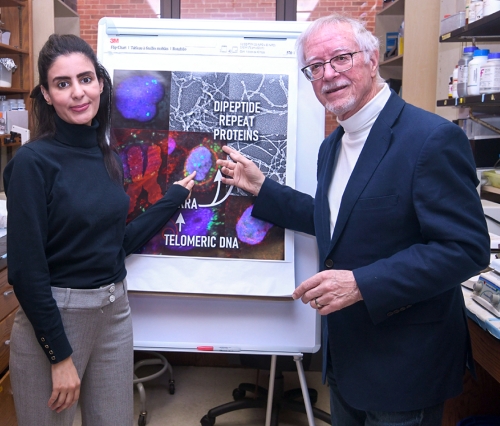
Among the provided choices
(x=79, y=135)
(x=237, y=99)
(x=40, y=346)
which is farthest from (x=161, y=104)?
(x=40, y=346)

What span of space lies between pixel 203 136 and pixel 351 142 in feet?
1.92

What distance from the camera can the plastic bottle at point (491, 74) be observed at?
81.9 inches

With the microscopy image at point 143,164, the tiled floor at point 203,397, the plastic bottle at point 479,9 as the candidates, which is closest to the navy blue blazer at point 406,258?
the microscopy image at point 143,164

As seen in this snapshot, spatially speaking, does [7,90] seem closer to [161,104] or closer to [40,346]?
[161,104]

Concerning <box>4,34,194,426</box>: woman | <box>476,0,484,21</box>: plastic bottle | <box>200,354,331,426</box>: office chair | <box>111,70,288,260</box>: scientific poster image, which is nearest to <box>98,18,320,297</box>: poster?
<box>111,70,288,260</box>: scientific poster image

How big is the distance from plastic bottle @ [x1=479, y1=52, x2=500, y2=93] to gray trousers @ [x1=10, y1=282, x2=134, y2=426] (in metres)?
1.72

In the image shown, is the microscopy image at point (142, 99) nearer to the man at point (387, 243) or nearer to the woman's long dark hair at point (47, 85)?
the woman's long dark hair at point (47, 85)

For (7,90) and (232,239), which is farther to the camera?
(7,90)

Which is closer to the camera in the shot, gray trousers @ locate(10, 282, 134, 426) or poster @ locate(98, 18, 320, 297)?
gray trousers @ locate(10, 282, 134, 426)

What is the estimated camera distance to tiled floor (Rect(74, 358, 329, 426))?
94.0 inches

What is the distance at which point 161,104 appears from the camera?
1685mm

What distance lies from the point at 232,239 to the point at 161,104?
517mm

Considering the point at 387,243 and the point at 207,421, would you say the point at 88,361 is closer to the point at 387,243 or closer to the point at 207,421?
the point at 387,243

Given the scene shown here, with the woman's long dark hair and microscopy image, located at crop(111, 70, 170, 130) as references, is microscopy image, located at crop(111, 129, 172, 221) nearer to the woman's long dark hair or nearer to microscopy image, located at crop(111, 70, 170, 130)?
microscopy image, located at crop(111, 70, 170, 130)
